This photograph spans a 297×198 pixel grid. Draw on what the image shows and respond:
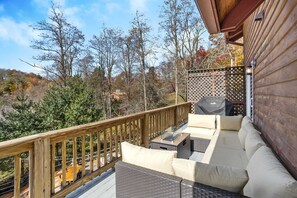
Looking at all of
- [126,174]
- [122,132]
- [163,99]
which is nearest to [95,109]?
[163,99]

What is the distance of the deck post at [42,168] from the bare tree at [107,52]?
14.6m

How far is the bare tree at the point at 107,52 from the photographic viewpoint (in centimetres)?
1678

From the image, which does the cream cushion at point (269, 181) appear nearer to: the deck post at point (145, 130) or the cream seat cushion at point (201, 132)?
the cream seat cushion at point (201, 132)

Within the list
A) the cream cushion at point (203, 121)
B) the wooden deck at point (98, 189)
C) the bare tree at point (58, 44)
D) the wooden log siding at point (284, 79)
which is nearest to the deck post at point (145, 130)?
the cream cushion at point (203, 121)

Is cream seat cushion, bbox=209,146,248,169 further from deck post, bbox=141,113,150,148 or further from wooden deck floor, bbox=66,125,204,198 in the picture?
deck post, bbox=141,113,150,148

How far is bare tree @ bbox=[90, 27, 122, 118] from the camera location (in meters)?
16.8

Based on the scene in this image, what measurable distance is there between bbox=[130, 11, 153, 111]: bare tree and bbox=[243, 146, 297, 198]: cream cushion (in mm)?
13869

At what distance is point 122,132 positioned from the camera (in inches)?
155

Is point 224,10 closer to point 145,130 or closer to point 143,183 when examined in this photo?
point 145,130

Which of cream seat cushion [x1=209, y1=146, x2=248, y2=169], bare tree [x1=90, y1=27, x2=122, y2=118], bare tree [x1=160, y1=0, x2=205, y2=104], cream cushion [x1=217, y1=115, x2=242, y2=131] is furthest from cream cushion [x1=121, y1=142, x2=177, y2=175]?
bare tree [x1=90, y1=27, x2=122, y2=118]

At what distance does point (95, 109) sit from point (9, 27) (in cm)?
856

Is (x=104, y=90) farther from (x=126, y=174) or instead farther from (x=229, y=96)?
(x=126, y=174)

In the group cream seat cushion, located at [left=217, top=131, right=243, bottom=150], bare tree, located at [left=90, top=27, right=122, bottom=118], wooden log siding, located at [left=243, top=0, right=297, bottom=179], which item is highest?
bare tree, located at [left=90, top=27, right=122, bottom=118]

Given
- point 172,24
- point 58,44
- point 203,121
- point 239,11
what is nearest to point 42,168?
point 203,121
